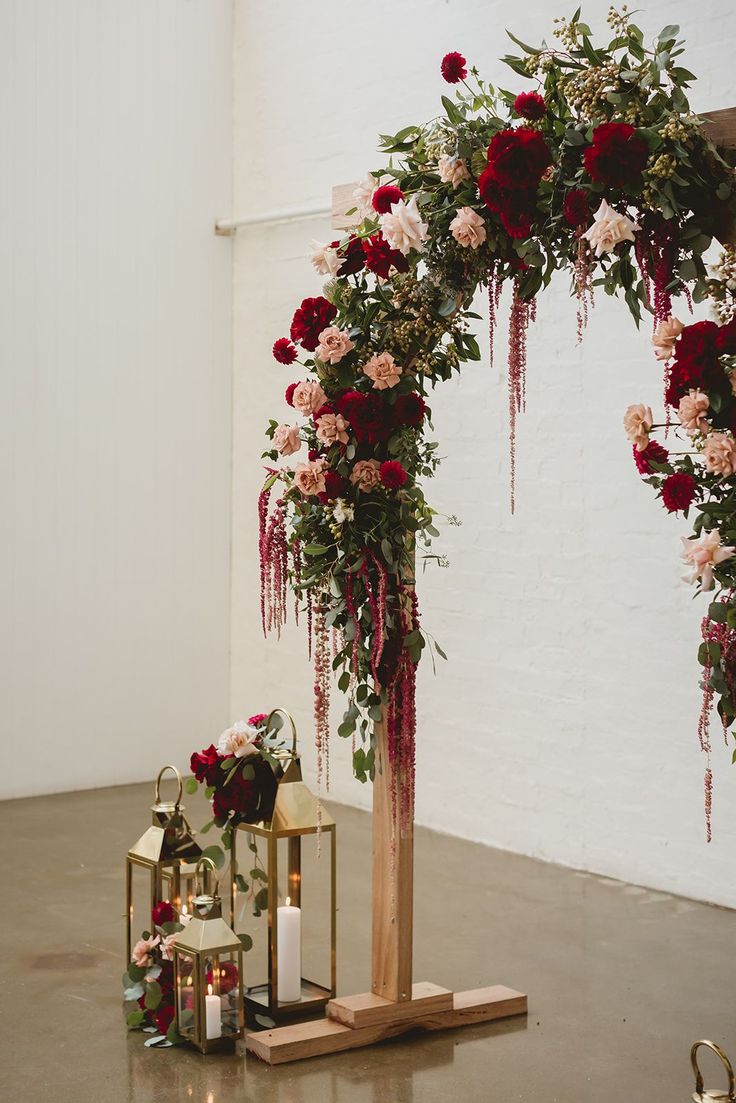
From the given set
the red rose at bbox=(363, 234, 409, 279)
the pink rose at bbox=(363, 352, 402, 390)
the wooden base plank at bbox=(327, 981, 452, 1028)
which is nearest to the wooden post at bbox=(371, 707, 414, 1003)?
the wooden base plank at bbox=(327, 981, 452, 1028)

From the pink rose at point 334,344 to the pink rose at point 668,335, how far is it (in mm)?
770

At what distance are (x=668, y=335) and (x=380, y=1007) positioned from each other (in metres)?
1.78

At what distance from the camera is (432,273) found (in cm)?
344

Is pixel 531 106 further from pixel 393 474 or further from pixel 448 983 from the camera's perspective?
pixel 448 983

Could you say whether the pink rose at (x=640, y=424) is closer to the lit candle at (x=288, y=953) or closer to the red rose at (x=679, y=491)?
the red rose at (x=679, y=491)

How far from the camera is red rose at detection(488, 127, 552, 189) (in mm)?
3119

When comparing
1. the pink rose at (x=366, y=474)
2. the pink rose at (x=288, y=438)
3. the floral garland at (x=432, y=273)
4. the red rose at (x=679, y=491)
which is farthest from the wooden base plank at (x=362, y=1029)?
the red rose at (x=679, y=491)

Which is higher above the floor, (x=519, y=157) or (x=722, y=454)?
(x=519, y=157)

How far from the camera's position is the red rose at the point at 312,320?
3543 mm

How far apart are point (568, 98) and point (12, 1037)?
2593 mm

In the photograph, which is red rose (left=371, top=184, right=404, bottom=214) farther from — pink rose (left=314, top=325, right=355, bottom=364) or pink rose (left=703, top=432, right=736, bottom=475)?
pink rose (left=703, top=432, right=736, bottom=475)

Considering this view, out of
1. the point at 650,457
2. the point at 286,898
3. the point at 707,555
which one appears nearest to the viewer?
the point at 707,555

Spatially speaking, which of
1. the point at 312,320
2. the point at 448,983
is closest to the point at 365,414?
the point at 312,320

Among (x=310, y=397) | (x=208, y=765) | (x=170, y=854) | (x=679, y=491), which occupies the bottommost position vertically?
(x=170, y=854)
